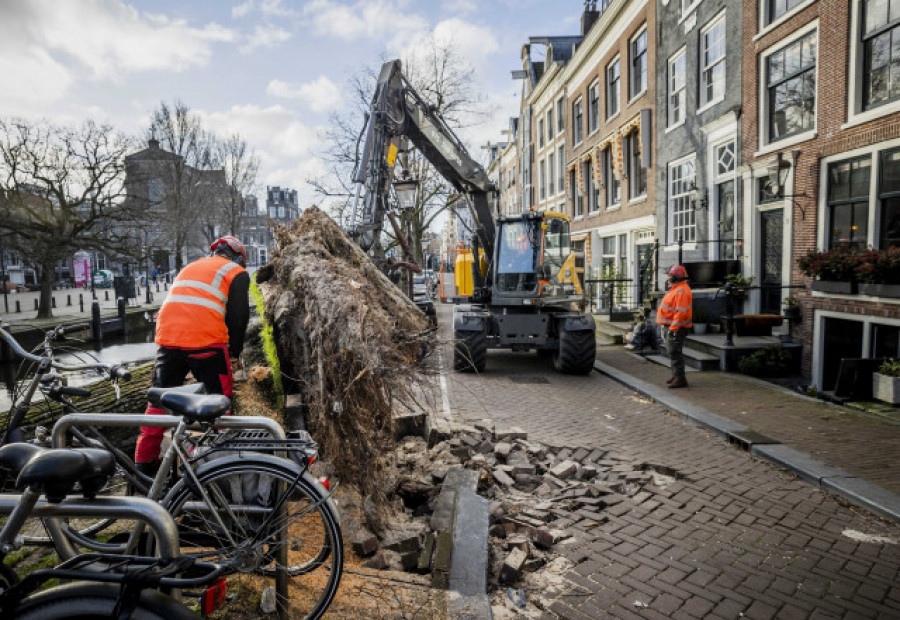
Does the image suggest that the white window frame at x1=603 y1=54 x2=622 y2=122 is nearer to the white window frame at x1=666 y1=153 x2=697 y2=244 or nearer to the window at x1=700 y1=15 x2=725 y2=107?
the white window frame at x1=666 y1=153 x2=697 y2=244

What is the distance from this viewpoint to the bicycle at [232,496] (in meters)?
2.42

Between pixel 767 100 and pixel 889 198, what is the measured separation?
3814 mm

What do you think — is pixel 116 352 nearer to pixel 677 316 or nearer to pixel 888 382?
pixel 677 316

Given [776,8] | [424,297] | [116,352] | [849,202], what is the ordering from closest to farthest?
[849,202]
[776,8]
[116,352]
[424,297]

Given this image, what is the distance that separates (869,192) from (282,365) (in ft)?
29.5

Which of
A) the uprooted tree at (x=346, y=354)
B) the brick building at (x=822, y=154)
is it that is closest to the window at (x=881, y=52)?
the brick building at (x=822, y=154)

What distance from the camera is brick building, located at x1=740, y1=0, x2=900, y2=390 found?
8125 millimetres

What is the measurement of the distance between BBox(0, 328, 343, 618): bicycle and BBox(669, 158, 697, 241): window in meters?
13.2

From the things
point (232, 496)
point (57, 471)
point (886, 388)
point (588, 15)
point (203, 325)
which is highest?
point (588, 15)

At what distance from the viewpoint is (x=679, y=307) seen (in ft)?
28.1

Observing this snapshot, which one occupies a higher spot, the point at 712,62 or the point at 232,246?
the point at 712,62

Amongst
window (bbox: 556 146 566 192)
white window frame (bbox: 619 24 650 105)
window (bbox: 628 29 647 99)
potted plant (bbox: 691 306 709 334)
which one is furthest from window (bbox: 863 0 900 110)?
window (bbox: 556 146 566 192)

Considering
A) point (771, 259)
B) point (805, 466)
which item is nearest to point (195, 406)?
point (805, 466)

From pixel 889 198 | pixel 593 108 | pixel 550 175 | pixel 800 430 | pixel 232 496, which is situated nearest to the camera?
pixel 232 496
